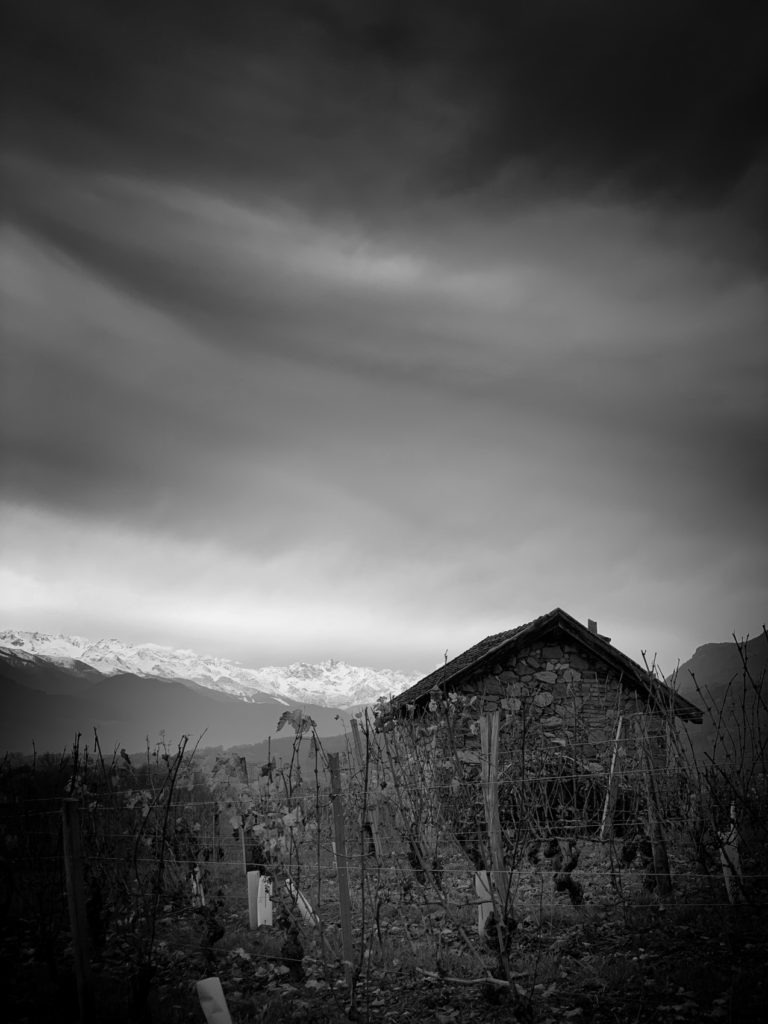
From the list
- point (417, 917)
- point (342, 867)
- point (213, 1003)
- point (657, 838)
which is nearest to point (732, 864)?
point (657, 838)

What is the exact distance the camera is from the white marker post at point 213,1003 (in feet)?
14.1

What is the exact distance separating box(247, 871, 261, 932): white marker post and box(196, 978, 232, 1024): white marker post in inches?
154

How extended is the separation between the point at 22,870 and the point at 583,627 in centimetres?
1046

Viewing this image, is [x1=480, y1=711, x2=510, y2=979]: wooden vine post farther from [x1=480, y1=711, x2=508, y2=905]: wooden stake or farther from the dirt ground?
the dirt ground

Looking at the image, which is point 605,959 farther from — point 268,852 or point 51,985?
point 51,985

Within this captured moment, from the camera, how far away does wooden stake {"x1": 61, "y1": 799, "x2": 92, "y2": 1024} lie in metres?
4.99

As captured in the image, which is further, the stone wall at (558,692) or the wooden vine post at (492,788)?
the stone wall at (558,692)

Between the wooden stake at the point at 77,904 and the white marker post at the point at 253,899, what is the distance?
3.11 metres

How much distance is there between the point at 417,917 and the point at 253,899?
82.4 inches

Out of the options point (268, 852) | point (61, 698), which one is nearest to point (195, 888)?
point (268, 852)

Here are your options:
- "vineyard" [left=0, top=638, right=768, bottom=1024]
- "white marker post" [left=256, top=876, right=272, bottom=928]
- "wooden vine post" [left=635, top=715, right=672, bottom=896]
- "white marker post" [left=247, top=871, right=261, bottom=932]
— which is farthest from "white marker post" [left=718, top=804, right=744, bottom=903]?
"white marker post" [left=247, top=871, right=261, bottom=932]

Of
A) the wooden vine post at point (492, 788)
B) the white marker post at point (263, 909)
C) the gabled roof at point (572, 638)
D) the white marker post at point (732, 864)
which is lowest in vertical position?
the white marker post at point (263, 909)

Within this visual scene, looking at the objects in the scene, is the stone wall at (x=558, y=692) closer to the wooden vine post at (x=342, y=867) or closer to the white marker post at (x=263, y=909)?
the white marker post at (x=263, y=909)

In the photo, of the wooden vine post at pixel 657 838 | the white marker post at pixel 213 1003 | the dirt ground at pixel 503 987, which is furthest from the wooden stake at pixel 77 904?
the wooden vine post at pixel 657 838
